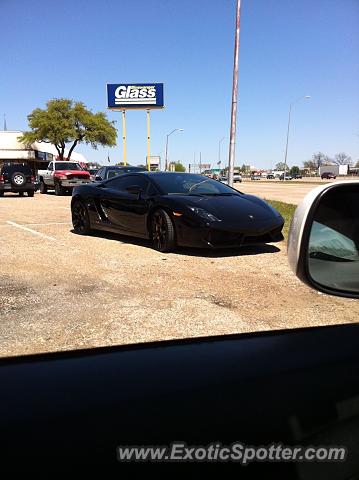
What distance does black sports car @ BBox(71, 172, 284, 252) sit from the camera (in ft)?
19.5

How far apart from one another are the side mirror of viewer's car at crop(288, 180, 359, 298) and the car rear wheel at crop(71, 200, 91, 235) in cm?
710

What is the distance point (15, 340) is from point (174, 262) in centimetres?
296

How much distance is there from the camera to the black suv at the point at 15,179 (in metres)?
20.4

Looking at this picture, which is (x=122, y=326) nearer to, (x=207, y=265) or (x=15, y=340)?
(x=15, y=340)

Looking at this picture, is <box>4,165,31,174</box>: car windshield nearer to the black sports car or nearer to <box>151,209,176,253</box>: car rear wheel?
the black sports car

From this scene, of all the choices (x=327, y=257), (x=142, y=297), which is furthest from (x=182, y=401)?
(x=142, y=297)

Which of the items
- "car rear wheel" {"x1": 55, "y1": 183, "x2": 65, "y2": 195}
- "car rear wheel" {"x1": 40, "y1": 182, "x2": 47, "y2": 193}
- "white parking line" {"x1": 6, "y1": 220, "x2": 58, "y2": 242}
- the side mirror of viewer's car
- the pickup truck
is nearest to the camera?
the side mirror of viewer's car

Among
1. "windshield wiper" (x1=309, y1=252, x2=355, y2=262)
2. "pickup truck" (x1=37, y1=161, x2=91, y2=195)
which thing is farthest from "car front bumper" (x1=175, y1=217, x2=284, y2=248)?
"pickup truck" (x1=37, y1=161, x2=91, y2=195)

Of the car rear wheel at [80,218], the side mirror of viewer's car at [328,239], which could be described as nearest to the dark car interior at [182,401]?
the side mirror of viewer's car at [328,239]

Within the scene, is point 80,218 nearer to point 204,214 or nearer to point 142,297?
point 204,214

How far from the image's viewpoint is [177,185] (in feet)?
23.0

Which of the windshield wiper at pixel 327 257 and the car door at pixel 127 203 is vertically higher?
the windshield wiper at pixel 327 257

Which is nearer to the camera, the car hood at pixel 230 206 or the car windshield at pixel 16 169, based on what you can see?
the car hood at pixel 230 206

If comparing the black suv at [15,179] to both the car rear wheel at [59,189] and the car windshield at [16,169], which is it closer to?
the car windshield at [16,169]
